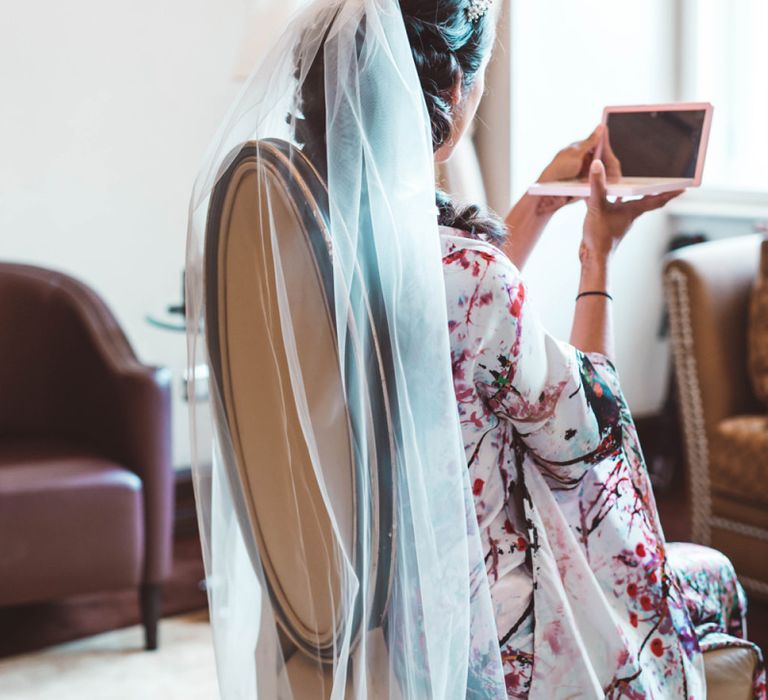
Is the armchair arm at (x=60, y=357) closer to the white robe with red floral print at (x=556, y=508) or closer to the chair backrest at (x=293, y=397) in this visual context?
the chair backrest at (x=293, y=397)

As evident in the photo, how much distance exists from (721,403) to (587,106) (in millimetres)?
1394

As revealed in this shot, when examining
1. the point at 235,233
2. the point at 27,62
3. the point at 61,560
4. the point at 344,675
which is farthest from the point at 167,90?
the point at 344,675

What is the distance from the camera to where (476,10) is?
3.82ft

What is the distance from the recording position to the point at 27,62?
10.0ft

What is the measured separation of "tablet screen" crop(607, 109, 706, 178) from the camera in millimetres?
1484

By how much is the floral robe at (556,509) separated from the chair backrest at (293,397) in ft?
0.42

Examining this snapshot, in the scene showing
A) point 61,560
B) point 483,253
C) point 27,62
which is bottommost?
point 61,560

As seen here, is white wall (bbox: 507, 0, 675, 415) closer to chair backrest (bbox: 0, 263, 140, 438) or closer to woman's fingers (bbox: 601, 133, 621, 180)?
chair backrest (bbox: 0, 263, 140, 438)

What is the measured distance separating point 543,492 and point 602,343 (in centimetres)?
Answer: 21

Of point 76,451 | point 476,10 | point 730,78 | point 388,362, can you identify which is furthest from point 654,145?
point 730,78

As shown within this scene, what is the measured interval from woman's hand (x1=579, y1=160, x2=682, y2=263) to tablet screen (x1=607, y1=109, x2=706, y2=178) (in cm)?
13

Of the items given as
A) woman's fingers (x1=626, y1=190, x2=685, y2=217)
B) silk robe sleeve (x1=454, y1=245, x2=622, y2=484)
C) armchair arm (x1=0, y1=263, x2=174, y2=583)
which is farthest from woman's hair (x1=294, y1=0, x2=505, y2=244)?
armchair arm (x1=0, y1=263, x2=174, y2=583)

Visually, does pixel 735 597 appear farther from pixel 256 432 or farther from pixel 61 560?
pixel 61 560

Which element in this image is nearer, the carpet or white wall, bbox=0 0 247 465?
the carpet
